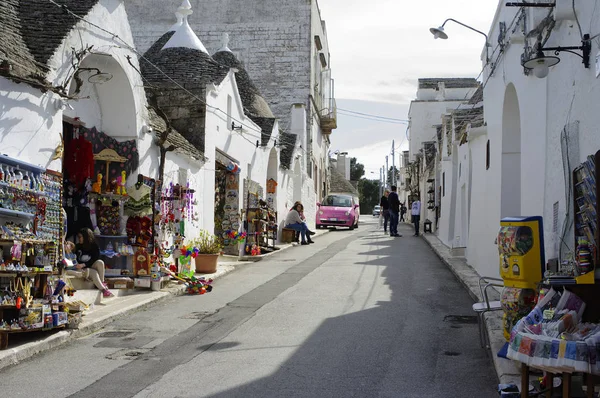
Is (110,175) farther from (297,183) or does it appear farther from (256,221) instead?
(297,183)

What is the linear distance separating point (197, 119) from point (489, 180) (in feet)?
23.8

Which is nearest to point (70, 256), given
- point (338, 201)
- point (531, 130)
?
point (531, 130)

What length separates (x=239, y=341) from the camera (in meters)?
8.37

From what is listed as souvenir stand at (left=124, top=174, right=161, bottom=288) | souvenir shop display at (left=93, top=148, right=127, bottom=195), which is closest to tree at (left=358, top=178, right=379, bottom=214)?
souvenir stand at (left=124, top=174, right=161, bottom=288)

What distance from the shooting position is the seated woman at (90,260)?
34.4ft

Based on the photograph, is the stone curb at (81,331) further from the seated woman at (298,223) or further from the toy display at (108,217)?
the seated woman at (298,223)

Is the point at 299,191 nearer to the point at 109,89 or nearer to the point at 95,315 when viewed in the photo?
the point at 109,89

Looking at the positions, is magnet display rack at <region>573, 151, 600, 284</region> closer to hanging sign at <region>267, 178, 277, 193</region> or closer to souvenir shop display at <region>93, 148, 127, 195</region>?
souvenir shop display at <region>93, 148, 127, 195</region>

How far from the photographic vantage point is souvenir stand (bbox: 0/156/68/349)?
7.65 metres

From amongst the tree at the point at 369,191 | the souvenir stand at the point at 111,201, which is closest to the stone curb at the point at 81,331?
the souvenir stand at the point at 111,201

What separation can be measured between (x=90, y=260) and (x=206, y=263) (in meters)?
4.69

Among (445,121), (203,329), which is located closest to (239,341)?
(203,329)

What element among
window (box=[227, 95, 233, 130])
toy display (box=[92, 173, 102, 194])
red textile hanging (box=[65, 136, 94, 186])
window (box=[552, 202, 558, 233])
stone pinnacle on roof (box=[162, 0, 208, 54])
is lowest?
window (box=[552, 202, 558, 233])

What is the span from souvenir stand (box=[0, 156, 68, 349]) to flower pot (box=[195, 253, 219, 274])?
5.86m
